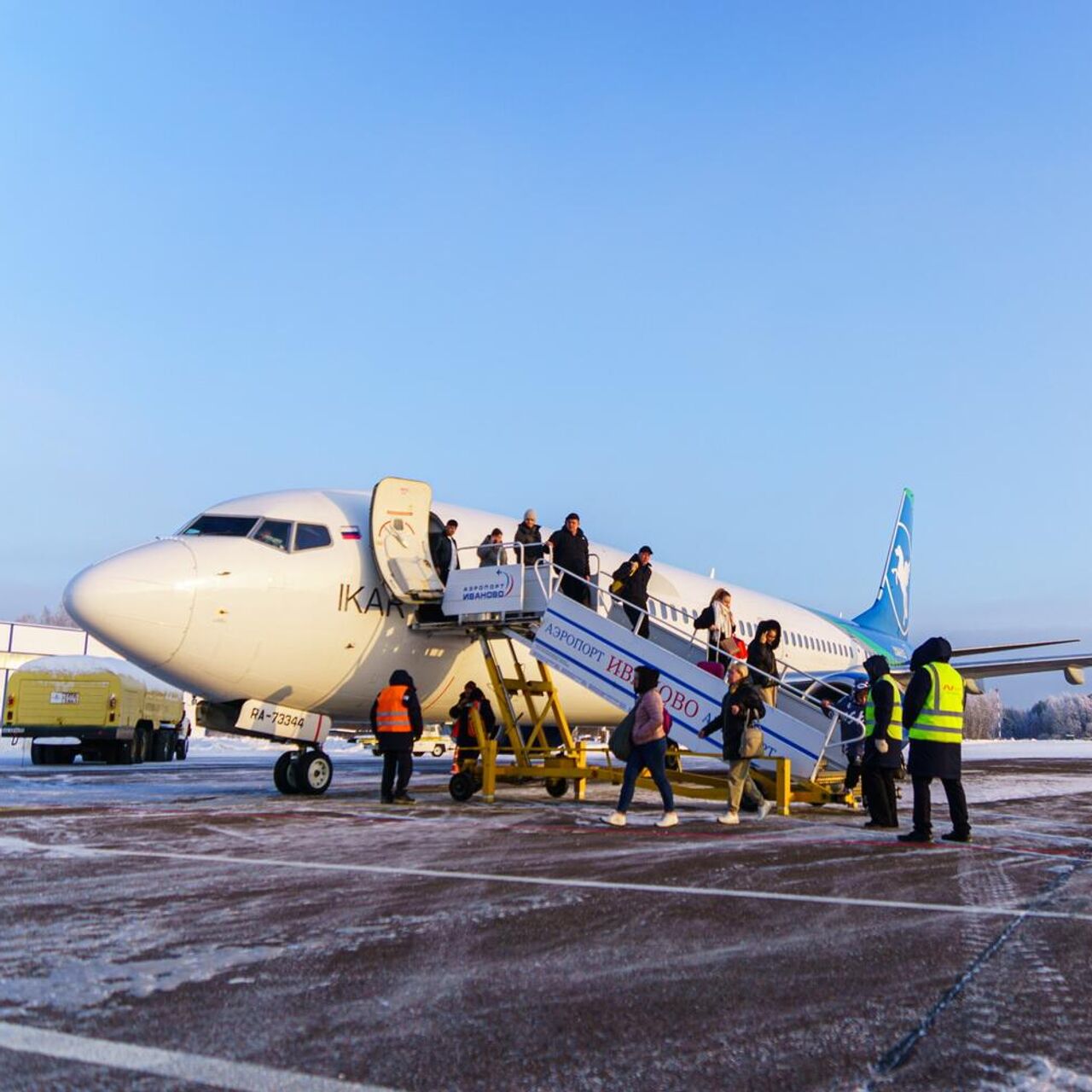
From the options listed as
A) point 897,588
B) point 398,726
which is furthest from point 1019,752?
point 398,726

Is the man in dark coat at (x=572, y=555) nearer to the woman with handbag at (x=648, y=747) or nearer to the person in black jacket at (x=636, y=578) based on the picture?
the person in black jacket at (x=636, y=578)

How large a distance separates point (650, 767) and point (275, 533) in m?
5.78

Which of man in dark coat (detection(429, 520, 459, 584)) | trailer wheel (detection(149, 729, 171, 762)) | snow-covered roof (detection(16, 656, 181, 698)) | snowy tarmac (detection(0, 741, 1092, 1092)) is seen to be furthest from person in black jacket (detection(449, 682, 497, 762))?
trailer wheel (detection(149, 729, 171, 762))

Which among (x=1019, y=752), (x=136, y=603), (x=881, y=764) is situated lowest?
(x=1019, y=752)

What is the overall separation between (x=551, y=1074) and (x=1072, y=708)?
183m

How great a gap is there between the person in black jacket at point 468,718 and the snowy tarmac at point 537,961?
14.5 feet

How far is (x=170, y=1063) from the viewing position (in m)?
3.18

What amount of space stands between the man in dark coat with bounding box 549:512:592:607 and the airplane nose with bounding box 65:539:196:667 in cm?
460

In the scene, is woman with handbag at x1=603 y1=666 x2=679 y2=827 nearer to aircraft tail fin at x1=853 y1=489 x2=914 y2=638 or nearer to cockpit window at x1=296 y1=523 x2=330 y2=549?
cockpit window at x1=296 y1=523 x2=330 y2=549

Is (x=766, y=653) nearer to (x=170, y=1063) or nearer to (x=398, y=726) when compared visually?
(x=398, y=726)

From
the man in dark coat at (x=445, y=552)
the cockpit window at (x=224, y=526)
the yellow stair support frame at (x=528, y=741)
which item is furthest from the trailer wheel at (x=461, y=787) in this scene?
the cockpit window at (x=224, y=526)

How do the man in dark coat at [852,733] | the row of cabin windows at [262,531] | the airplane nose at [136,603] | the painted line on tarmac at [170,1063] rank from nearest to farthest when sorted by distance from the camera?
the painted line on tarmac at [170,1063] → the airplane nose at [136,603] → the man in dark coat at [852,733] → the row of cabin windows at [262,531]

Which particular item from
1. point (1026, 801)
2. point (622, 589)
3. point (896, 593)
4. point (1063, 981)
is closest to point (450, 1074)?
point (1063, 981)

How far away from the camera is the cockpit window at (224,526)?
13352 mm
